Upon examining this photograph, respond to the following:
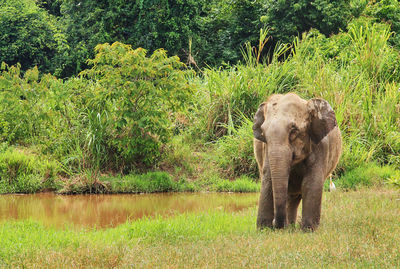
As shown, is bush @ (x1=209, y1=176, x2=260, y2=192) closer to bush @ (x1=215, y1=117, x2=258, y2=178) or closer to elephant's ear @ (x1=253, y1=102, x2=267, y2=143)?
bush @ (x1=215, y1=117, x2=258, y2=178)

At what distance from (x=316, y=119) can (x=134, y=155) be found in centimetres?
804

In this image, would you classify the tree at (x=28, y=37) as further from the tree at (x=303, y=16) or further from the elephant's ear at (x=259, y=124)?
the elephant's ear at (x=259, y=124)

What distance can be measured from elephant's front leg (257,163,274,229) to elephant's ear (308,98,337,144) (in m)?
0.85

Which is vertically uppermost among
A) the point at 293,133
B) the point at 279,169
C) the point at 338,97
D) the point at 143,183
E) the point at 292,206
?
the point at 293,133

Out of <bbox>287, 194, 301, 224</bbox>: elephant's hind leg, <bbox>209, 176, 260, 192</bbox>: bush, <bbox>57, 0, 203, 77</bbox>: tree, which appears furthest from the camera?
<bbox>57, 0, 203, 77</bbox>: tree

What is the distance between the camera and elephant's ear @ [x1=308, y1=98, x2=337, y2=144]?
7.68 meters

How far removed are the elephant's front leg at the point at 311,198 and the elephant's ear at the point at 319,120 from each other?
0.52m

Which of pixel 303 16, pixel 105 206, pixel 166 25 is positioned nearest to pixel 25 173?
pixel 105 206

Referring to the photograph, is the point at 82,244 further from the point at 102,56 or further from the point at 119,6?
the point at 119,6

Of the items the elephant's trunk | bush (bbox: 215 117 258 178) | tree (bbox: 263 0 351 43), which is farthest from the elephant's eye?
tree (bbox: 263 0 351 43)

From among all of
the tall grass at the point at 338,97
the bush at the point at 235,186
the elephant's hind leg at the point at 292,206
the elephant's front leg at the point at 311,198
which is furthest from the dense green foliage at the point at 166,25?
the elephant's front leg at the point at 311,198

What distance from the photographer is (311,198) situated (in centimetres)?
778

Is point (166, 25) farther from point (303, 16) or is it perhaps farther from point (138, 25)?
point (303, 16)

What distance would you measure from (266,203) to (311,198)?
647 mm
